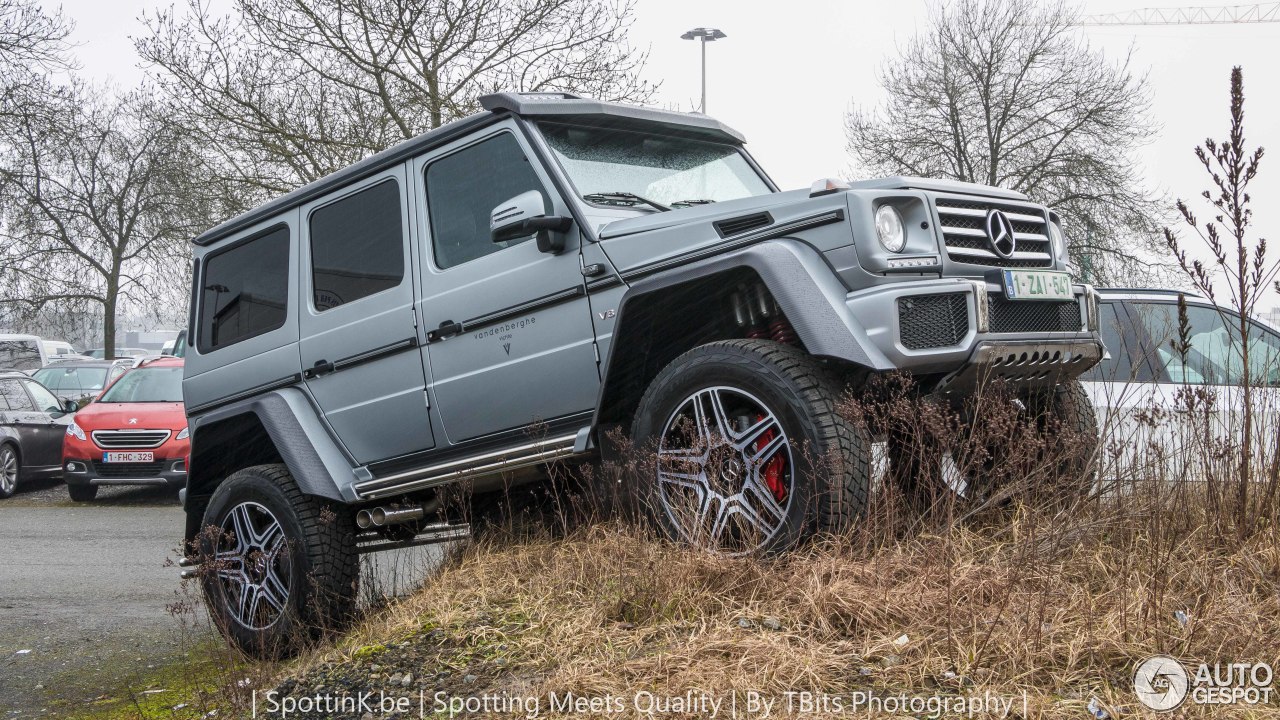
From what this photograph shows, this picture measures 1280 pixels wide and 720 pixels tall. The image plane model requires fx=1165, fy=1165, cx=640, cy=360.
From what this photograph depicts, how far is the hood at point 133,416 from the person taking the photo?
47.4 ft

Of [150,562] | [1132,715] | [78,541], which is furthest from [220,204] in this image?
[1132,715]

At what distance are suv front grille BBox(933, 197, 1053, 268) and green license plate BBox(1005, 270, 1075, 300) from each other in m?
0.10

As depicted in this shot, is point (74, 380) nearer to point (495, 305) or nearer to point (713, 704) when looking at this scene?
point (495, 305)

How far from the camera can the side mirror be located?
15.3 ft

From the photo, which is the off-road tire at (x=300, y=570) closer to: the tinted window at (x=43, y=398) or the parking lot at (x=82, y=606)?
the parking lot at (x=82, y=606)

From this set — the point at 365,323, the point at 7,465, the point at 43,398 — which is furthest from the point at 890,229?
the point at 43,398

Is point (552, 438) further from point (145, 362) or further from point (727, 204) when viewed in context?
point (145, 362)

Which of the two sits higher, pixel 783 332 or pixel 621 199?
pixel 621 199

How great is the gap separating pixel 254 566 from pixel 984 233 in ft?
12.3

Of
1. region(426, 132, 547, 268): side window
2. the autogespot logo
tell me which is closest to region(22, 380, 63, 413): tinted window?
region(426, 132, 547, 268): side window

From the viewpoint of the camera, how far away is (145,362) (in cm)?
1602

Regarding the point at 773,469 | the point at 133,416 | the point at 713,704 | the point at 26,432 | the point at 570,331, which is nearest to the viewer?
the point at 713,704

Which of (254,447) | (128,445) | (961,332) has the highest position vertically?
(961,332)

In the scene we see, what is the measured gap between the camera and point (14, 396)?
54.2 ft
